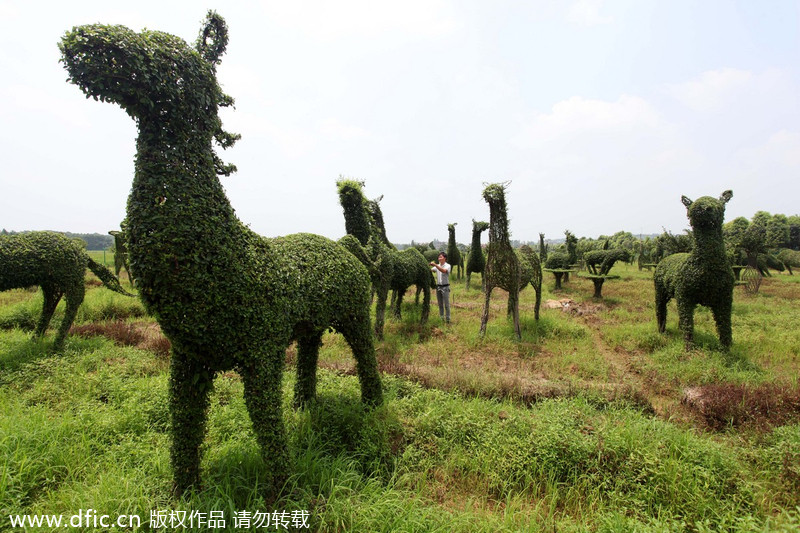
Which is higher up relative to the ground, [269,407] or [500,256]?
[500,256]

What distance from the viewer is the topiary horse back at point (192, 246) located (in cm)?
209

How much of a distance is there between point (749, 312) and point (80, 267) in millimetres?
15852

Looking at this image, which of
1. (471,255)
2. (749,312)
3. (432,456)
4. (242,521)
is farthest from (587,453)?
(471,255)

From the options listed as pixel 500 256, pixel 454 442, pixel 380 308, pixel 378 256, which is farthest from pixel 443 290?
pixel 454 442

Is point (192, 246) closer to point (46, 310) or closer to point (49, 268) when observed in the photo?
point (49, 268)

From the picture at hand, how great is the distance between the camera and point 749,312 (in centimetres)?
905

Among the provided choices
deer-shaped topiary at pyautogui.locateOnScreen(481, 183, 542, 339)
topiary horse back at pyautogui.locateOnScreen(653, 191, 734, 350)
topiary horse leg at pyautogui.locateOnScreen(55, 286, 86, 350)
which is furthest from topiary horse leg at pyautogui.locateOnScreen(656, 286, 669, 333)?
topiary horse leg at pyautogui.locateOnScreen(55, 286, 86, 350)

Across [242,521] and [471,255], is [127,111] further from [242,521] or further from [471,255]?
[471,255]

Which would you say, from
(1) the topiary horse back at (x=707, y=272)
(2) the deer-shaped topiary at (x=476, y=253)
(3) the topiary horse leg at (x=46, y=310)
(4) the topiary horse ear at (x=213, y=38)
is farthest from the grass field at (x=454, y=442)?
(2) the deer-shaped topiary at (x=476, y=253)

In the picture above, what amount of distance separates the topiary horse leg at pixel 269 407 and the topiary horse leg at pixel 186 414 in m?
0.37

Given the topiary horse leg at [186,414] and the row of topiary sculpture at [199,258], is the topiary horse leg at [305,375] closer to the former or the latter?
the row of topiary sculpture at [199,258]

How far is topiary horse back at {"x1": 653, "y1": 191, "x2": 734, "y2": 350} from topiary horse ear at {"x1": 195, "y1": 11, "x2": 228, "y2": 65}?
23.6ft

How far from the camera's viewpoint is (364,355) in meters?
4.04

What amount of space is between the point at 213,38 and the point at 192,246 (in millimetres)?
1588
